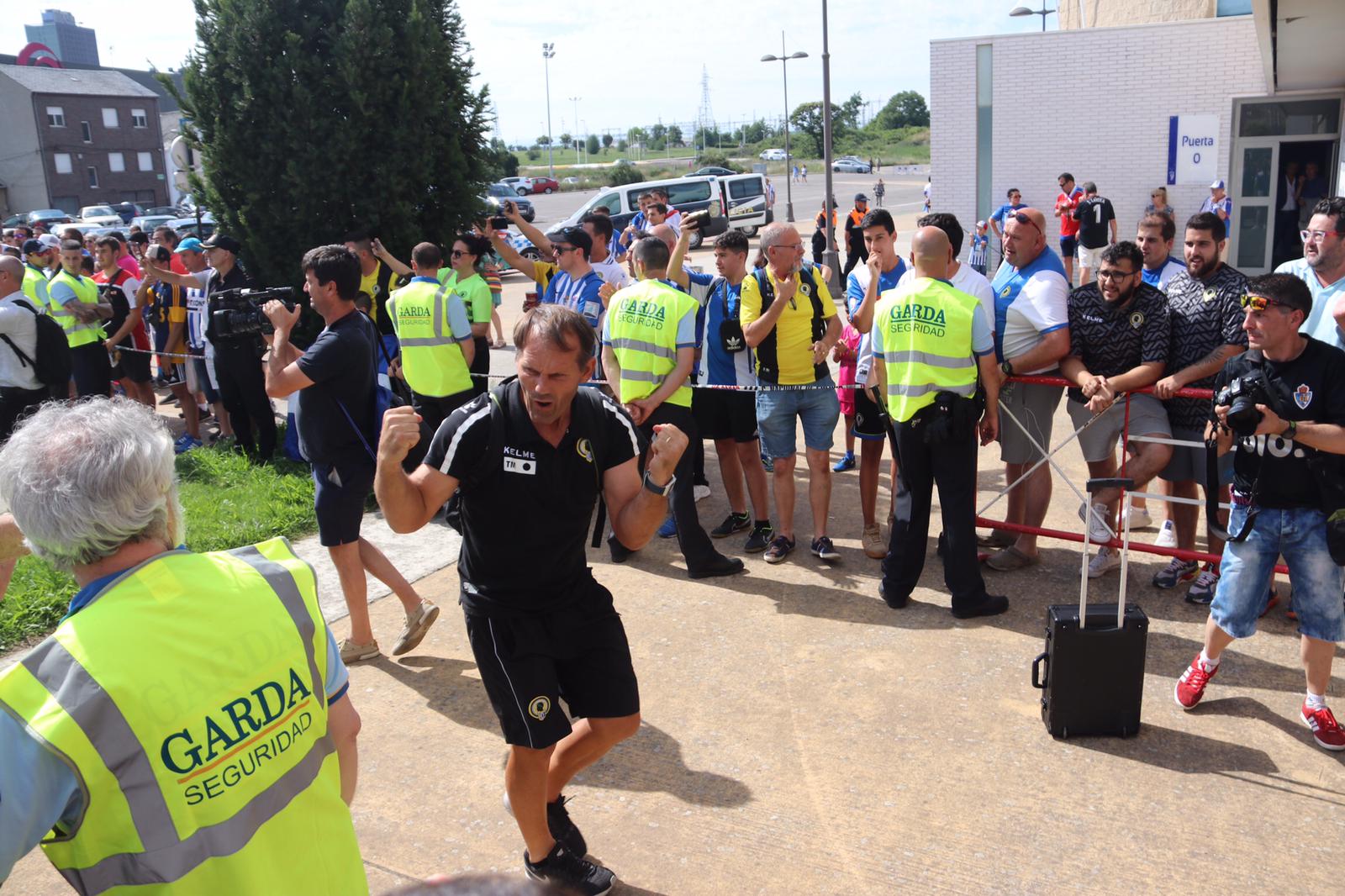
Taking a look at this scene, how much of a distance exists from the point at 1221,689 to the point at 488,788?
10.7 ft

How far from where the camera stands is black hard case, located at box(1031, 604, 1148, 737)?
4.26 meters

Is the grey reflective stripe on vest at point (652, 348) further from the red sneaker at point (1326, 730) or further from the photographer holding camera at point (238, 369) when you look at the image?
the red sneaker at point (1326, 730)

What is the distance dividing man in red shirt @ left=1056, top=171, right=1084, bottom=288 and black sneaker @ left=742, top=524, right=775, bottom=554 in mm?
11917

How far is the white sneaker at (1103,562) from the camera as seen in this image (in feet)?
19.7

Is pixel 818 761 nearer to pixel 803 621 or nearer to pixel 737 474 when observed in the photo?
pixel 803 621

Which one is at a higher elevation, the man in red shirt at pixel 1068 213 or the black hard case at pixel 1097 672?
the man in red shirt at pixel 1068 213

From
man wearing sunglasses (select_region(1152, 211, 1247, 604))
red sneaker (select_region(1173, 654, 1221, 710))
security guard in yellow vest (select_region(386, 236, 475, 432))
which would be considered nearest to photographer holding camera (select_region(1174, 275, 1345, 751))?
red sneaker (select_region(1173, 654, 1221, 710))

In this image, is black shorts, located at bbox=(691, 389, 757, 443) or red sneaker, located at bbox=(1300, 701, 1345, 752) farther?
black shorts, located at bbox=(691, 389, 757, 443)

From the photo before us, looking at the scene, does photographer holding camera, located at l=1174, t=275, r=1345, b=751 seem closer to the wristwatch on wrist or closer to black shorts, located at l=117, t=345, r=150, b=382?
the wristwatch on wrist

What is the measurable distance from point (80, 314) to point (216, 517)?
358 centimetres

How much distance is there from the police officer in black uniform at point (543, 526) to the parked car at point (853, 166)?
71.5 m

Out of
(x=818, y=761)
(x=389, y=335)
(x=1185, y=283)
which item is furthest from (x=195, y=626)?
(x=389, y=335)

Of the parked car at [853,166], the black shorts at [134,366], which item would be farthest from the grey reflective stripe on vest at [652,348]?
the parked car at [853,166]

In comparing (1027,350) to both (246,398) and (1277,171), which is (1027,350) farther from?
(1277,171)
